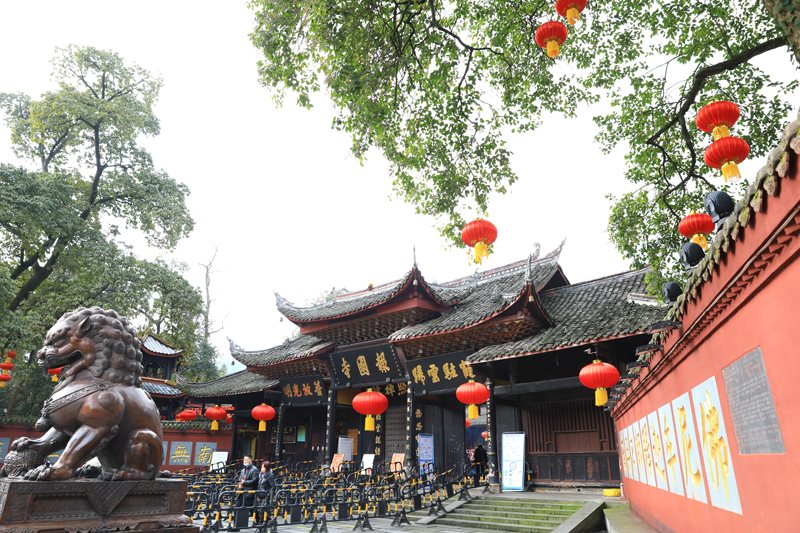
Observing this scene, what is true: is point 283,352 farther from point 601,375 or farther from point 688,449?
point 688,449

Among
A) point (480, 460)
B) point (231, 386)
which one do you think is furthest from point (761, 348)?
point (231, 386)

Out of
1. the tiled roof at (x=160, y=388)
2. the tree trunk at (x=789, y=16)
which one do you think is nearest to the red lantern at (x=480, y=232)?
the tree trunk at (x=789, y=16)

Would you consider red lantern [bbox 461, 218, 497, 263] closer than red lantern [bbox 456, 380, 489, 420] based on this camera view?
Yes

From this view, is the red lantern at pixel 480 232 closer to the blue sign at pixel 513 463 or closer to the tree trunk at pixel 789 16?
the tree trunk at pixel 789 16

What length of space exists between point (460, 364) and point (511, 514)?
368 cm

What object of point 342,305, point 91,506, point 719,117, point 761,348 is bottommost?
point 91,506

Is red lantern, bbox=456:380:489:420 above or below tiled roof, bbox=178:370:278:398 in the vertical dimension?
below

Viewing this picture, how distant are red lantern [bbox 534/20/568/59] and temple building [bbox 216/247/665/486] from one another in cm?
475

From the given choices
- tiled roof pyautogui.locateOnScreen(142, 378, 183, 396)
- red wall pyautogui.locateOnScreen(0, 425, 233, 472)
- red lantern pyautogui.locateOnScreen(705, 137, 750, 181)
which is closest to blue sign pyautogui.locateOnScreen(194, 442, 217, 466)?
red wall pyautogui.locateOnScreen(0, 425, 233, 472)

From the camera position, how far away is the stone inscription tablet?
208 cm

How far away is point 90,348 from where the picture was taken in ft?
10.1

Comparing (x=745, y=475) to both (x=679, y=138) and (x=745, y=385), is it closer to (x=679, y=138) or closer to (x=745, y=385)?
(x=745, y=385)

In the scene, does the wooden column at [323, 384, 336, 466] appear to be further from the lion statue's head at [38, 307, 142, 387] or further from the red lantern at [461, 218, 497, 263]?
the lion statue's head at [38, 307, 142, 387]

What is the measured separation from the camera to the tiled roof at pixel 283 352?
47.3 ft
